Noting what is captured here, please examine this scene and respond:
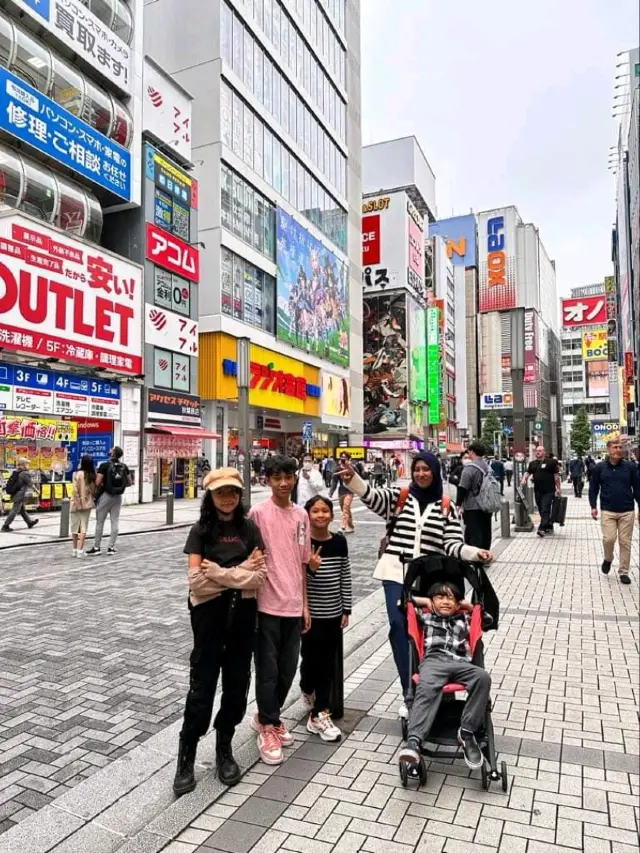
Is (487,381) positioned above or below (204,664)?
above

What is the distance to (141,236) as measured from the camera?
2439 centimetres

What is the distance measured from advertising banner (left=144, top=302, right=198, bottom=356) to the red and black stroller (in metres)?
22.1

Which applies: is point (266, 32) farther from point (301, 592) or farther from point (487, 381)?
point (487, 381)

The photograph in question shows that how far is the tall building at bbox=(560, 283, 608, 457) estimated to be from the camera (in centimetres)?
5197

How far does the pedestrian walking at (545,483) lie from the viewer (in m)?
13.6

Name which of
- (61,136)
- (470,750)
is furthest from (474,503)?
(61,136)

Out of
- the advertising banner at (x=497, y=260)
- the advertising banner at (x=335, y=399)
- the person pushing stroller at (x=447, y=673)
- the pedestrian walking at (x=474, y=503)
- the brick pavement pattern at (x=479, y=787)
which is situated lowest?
the brick pavement pattern at (x=479, y=787)

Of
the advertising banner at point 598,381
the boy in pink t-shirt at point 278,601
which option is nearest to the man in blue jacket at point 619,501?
the boy in pink t-shirt at point 278,601

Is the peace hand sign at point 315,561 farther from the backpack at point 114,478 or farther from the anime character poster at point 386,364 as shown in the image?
the anime character poster at point 386,364

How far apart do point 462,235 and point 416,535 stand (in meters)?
110

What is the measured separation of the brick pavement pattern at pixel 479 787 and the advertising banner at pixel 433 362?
65.1 meters

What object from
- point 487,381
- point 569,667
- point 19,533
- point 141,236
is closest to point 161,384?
point 141,236

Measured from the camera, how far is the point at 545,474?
535 inches

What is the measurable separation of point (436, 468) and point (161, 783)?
7.87ft
